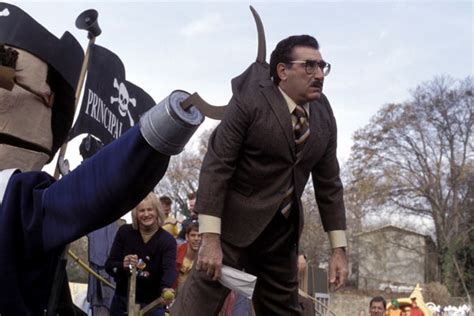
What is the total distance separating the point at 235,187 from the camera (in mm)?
3250

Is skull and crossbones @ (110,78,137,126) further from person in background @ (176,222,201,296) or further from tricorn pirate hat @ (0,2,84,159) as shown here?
tricorn pirate hat @ (0,2,84,159)

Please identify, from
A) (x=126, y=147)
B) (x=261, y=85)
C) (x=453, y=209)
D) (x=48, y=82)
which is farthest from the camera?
(x=453, y=209)

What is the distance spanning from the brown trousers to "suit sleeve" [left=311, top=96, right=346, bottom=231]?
0.28m

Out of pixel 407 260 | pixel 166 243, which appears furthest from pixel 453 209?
pixel 166 243

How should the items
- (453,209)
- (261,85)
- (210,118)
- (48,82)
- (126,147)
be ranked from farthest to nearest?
(453,209) → (261,85) → (48,82) → (210,118) → (126,147)

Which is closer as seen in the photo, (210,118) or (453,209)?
(210,118)

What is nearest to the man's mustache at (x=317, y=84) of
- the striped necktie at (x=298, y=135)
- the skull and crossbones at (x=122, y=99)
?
the striped necktie at (x=298, y=135)

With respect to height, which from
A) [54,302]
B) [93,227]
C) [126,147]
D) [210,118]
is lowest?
[54,302]

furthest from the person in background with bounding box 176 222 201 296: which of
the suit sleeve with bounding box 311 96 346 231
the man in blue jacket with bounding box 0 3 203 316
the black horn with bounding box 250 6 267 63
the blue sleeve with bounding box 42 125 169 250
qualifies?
the blue sleeve with bounding box 42 125 169 250

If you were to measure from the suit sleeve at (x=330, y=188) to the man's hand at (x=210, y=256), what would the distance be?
0.64 metres

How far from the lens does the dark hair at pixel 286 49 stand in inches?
133

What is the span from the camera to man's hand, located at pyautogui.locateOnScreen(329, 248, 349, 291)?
135 inches

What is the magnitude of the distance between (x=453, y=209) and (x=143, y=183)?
3621cm

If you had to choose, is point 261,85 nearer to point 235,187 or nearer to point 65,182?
point 235,187
